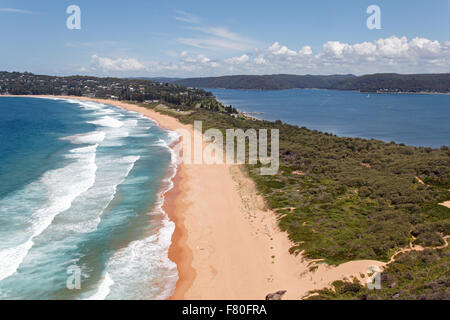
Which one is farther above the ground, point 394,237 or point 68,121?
point 68,121

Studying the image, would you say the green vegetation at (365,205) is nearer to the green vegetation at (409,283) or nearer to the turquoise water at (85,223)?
the green vegetation at (409,283)

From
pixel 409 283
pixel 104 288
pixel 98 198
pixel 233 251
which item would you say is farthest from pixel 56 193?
pixel 409 283

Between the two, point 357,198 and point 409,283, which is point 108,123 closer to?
point 357,198

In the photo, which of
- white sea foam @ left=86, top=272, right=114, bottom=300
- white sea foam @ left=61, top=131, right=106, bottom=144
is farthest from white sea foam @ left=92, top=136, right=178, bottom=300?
white sea foam @ left=61, top=131, right=106, bottom=144

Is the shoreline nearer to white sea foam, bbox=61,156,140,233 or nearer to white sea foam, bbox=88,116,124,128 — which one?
white sea foam, bbox=61,156,140,233

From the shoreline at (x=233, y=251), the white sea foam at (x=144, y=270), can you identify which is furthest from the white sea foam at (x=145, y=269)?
the shoreline at (x=233, y=251)
